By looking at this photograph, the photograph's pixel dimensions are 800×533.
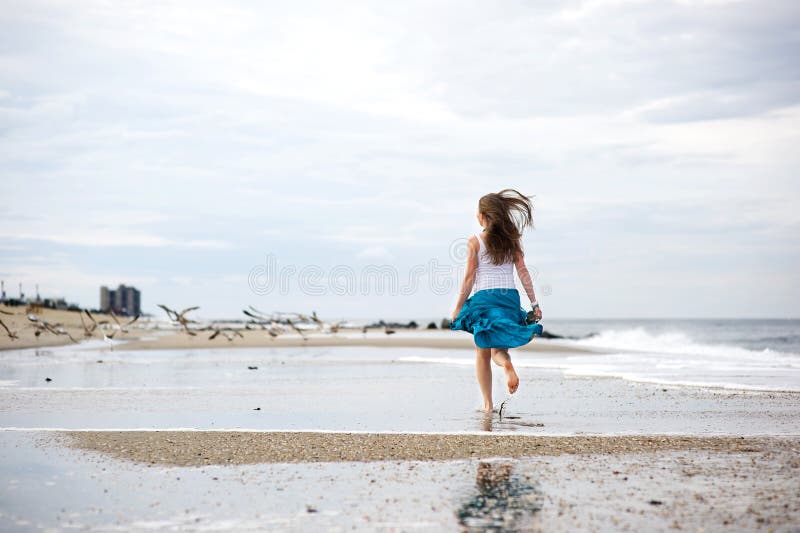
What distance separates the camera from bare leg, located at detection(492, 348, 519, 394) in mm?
7742

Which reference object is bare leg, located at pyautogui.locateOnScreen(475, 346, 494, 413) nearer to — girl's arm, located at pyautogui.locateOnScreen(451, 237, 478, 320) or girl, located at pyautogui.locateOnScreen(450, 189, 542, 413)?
girl, located at pyautogui.locateOnScreen(450, 189, 542, 413)

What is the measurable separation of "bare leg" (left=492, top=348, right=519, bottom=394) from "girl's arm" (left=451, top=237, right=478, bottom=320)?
61 cm

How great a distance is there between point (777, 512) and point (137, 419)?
626 cm

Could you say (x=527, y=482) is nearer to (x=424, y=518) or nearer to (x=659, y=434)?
(x=424, y=518)

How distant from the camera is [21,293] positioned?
58.9 m

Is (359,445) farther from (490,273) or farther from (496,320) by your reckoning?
(490,273)

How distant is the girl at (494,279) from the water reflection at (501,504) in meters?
3.22

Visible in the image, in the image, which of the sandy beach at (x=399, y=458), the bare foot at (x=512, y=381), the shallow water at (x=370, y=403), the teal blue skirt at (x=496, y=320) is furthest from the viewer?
the teal blue skirt at (x=496, y=320)

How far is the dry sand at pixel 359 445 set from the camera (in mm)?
5785

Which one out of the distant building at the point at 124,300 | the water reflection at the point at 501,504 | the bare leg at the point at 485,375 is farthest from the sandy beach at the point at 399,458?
the distant building at the point at 124,300

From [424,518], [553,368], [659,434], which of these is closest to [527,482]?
[424,518]

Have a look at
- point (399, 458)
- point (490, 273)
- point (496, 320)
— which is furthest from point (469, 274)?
point (399, 458)

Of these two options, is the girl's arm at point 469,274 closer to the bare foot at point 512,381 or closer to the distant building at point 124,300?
the bare foot at point 512,381

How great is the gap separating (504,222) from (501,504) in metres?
4.56
